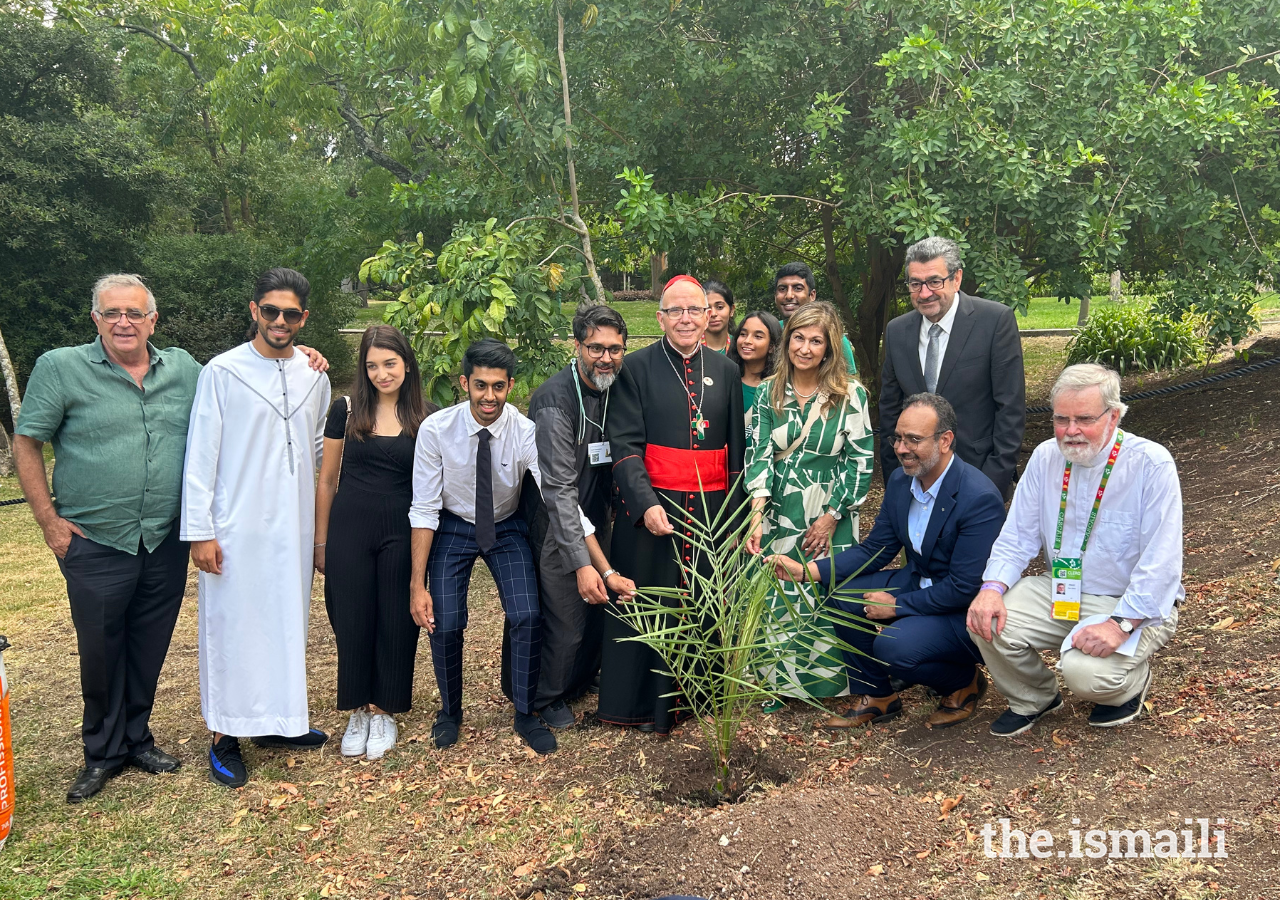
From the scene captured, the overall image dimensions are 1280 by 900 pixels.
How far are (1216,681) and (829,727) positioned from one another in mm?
1474

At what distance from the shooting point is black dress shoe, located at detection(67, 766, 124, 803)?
3.93 metres

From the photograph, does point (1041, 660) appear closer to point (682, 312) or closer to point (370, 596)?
point (682, 312)

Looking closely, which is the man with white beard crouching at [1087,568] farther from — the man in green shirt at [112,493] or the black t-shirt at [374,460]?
the man in green shirt at [112,493]

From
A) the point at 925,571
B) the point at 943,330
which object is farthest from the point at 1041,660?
the point at 943,330

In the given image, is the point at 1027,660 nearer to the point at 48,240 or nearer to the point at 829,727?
the point at 829,727

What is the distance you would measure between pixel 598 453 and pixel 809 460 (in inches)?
35.7

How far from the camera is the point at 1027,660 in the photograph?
143 inches

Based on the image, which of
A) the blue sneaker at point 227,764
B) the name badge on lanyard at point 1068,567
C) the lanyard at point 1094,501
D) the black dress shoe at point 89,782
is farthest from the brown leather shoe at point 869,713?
the black dress shoe at point 89,782

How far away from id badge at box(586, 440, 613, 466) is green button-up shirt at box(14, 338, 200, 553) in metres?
1.70

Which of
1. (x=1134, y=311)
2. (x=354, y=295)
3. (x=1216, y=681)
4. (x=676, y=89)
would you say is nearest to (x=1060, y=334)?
(x=1134, y=311)

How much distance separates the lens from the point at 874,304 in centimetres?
988

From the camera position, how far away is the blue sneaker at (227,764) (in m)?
4.08

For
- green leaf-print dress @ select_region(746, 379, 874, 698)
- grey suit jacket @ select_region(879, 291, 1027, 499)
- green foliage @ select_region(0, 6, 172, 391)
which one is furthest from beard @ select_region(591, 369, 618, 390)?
green foliage @ select_region(0, 6, 172, 391)

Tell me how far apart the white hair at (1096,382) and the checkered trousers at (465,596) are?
Result: 7.38ft
